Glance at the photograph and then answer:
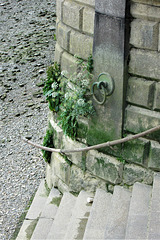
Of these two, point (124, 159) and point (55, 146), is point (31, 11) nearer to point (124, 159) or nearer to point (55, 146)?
point (55, 146)

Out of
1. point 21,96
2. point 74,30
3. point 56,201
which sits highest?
point 74,30

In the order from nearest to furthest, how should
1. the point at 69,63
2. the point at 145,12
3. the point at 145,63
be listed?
the point at 145,12 < the point at 145,63 < the point at 69,63

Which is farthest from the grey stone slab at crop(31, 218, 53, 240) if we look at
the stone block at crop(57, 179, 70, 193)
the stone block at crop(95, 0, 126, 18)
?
the stone block at crop(95, 0, 126, 18)

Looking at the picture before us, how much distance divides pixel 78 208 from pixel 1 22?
9.67 meters

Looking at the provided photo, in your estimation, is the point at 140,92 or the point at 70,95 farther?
the point at 70,95

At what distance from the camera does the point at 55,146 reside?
17.4ft

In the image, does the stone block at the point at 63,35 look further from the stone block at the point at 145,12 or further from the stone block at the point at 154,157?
the stone block at the point at 154,157

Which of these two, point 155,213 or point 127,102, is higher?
point 127,102

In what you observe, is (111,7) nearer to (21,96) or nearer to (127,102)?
(127,102)

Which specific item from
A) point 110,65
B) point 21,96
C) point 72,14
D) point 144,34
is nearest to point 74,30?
point 72,14

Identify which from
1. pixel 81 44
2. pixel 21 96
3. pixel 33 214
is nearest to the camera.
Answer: pixel 81 44

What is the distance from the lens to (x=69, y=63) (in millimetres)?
4652

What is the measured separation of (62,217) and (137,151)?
139 cm

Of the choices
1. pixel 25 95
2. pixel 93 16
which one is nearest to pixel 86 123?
pixel 93 16
